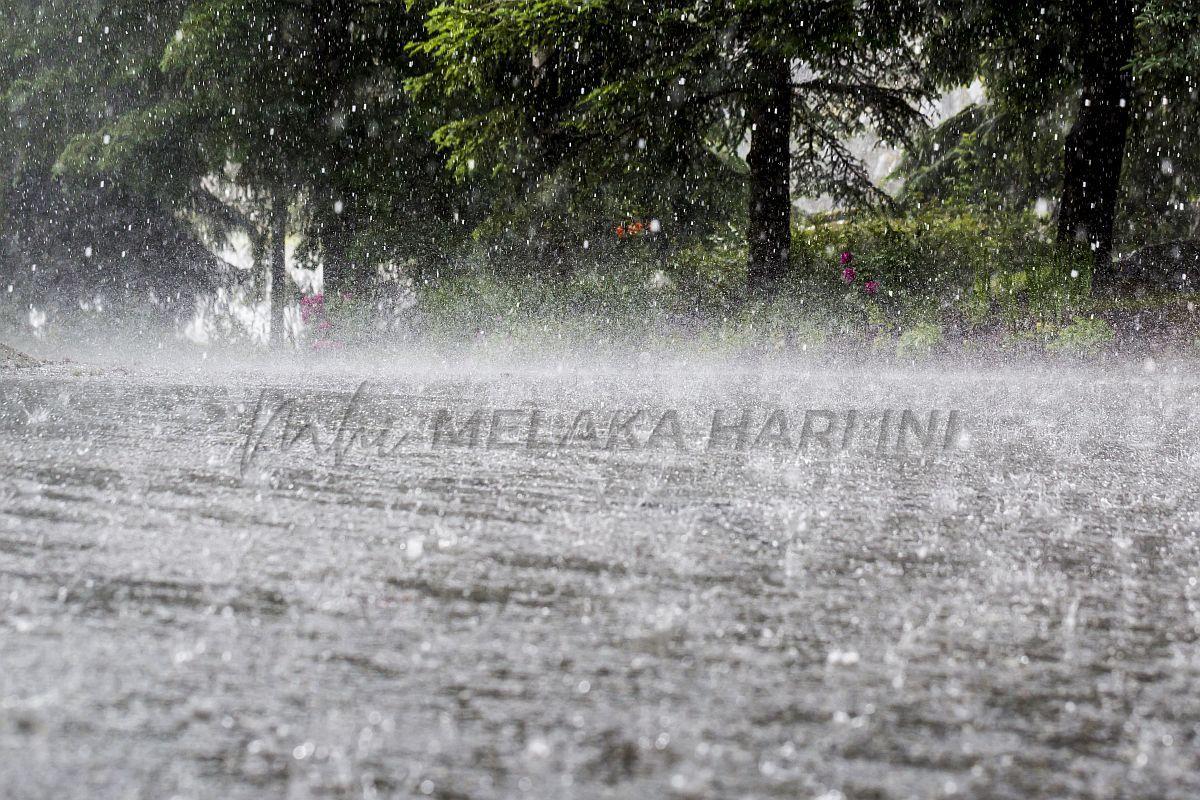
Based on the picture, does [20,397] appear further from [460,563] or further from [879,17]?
[879,17]

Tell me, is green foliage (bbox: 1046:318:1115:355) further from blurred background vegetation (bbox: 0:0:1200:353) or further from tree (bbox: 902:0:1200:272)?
tree (bbox: 902:0:1200:272)

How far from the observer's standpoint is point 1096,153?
40.2ft

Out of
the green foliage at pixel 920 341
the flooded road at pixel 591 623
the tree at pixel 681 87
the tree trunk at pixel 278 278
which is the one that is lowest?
the flooded road at pixel 591 623

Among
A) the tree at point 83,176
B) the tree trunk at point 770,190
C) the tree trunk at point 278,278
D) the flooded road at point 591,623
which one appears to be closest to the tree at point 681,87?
the tree trunk at point 770,190

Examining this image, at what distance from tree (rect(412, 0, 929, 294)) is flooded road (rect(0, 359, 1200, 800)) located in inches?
328

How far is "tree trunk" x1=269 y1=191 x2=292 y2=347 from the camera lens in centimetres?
1914

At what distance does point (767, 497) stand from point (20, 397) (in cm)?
492

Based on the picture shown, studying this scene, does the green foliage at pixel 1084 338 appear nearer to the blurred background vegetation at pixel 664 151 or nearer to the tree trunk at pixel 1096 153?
the blurred background vegetation at pixel 664 151

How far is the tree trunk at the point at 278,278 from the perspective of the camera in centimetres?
1914

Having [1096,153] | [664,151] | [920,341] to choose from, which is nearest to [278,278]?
[664,151]

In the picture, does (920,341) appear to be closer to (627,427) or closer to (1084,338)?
(1084,338)

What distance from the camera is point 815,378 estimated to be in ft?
30.3

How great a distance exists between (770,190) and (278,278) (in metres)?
10.9

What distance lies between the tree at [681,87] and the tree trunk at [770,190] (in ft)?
0.05
